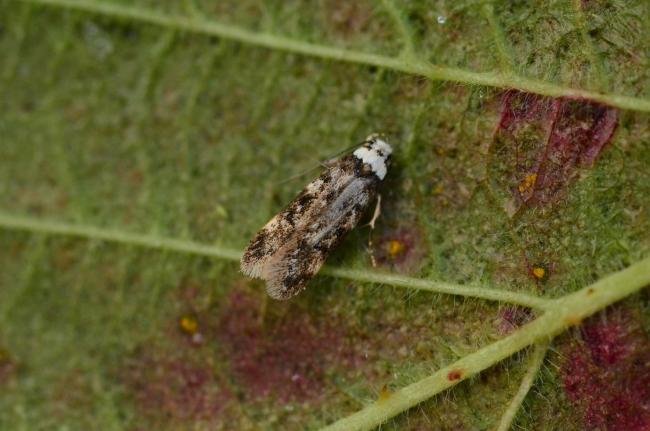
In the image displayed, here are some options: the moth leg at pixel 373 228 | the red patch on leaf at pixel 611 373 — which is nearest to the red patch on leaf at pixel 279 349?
the moth leg at pixel 373 228

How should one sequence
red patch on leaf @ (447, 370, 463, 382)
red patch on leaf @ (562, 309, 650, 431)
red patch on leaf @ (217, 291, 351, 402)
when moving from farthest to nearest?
red patch on leaf @ (217, 291, 351, 402)
red patch on leaf @ (447, 370, 463, 382)
red patch on leaf @ (562, 309, 650, 431)

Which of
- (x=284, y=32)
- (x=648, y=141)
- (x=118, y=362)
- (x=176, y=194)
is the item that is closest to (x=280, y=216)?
(x=176, y=194)

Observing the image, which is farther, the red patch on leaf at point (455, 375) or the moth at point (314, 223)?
the moth at point (314, 223)

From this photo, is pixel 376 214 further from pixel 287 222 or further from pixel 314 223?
pixel 287 222

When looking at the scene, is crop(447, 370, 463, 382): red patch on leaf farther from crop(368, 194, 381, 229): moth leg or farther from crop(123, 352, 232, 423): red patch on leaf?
crop(123, 352, 232, 423): red patch on leaf

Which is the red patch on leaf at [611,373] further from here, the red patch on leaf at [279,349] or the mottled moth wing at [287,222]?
the mottled moth wing at [287,222]

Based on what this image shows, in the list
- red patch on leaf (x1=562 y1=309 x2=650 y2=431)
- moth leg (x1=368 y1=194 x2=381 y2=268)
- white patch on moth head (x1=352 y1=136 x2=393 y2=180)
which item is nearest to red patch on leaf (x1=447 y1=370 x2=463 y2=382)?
red patch on leaf (x1=562 y1=309 x2=650 y2=431)

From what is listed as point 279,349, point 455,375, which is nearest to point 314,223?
point 279,349
